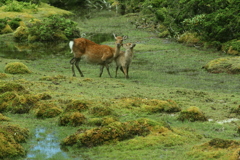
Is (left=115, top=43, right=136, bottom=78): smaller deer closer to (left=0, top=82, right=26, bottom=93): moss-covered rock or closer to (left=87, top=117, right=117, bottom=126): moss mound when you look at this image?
(left=0, top=82, right=26, bottom=93): moss-covered rock

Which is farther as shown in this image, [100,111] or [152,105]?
[152,105]

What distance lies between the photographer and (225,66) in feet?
53.8

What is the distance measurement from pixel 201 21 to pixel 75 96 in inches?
575

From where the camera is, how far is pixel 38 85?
452 inches

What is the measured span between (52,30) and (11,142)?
73.7ft

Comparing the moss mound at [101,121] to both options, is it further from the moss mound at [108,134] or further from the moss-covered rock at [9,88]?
the moss-covered rock at [9,88]

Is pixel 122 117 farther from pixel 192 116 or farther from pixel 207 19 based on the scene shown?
pixel 207 19

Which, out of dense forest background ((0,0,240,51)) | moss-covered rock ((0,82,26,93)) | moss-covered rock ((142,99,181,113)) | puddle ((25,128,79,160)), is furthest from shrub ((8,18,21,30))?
puddle ((25,128,79,160))

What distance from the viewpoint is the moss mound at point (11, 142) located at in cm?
575

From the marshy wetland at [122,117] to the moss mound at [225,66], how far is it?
0.20 meters

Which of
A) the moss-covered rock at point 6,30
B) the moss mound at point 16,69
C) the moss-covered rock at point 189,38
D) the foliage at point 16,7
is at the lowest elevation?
the moss-covered rock at point 6,30

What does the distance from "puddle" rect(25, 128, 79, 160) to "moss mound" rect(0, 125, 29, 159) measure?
16cm

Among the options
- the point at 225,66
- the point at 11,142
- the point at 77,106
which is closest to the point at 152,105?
the point at 77,106

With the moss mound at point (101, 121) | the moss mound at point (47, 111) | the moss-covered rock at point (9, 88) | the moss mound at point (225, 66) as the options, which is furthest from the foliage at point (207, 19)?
the moss mound at point (101, 121)
